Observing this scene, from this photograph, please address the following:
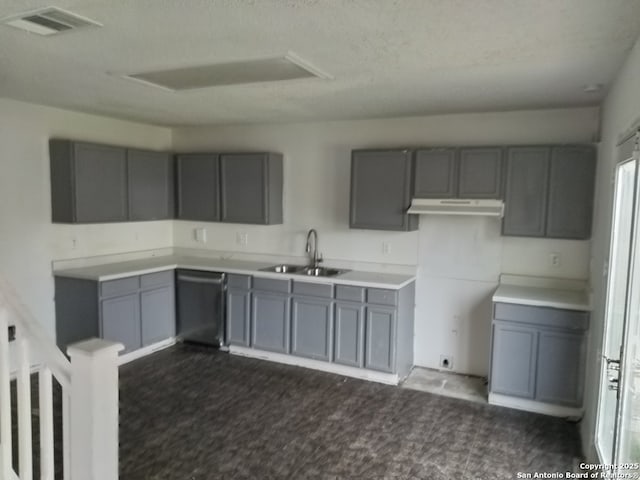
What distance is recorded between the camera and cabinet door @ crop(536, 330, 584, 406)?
3.58 meters

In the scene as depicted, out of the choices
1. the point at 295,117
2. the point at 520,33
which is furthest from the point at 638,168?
the point at 295,117

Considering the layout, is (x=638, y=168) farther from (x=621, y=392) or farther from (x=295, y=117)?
(x=295, y=117)

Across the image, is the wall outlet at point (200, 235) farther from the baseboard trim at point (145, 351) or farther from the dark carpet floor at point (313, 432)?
the dark carpet floor at point (313, 432)

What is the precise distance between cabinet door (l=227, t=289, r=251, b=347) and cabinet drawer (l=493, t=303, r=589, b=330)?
2.34 meters

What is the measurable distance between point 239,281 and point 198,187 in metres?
1.24

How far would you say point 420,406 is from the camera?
387 centimetres

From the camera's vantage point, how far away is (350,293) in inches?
170

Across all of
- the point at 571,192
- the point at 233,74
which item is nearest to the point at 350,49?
the point at 233,74

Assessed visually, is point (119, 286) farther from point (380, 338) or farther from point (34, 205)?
point (380, 338)

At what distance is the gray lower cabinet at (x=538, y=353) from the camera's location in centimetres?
358

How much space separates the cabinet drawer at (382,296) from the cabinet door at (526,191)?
1.08 m

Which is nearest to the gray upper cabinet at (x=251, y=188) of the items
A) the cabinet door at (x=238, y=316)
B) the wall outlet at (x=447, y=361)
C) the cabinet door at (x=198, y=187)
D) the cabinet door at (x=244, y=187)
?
the cabinet door at (x=244, y=187)

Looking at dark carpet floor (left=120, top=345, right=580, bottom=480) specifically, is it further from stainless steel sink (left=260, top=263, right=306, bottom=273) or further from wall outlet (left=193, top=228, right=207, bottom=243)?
wall outlet (left=193, top=228, right=207, bottom=243)

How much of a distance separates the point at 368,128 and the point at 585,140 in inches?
74.7
